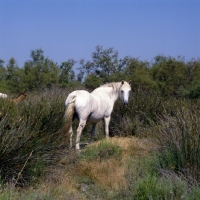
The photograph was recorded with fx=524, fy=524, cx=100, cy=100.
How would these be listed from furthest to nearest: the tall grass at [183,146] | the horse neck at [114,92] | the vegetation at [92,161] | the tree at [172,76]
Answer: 1. the tree at [172,76]
2. the horse neck at [114,92]
3. the tall grass at [183,146]
4. the vegetation at [92,161]

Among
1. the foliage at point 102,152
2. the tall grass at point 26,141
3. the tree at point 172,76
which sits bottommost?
the foliage at point 102,152

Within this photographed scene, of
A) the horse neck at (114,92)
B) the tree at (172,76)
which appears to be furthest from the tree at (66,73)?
the horse neck at (114,92)

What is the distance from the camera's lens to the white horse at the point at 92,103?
12.4 meters

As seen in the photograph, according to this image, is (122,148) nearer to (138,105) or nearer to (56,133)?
(56,133)

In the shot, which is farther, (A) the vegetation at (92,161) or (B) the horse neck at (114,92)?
(B) the horse neck at (114,92)

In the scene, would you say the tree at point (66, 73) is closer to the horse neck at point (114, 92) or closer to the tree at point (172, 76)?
the tree at point (172, 76)

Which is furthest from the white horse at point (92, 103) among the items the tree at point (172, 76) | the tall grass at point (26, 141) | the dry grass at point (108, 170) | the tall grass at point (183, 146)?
the tree at point (172, 76)

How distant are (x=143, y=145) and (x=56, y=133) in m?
2.58

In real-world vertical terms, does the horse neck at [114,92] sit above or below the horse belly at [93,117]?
above

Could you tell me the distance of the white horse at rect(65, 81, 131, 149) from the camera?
40.6 ft

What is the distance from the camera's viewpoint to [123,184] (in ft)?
27.7

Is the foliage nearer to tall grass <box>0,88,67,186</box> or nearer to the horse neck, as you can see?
tall grass <box>0,88,67,186</box>

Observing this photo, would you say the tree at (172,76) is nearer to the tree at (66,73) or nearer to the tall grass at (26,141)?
the tree at (66,73)

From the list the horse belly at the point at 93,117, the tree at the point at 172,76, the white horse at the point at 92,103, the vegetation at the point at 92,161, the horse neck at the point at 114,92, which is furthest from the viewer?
the tree at the point at 172,76
